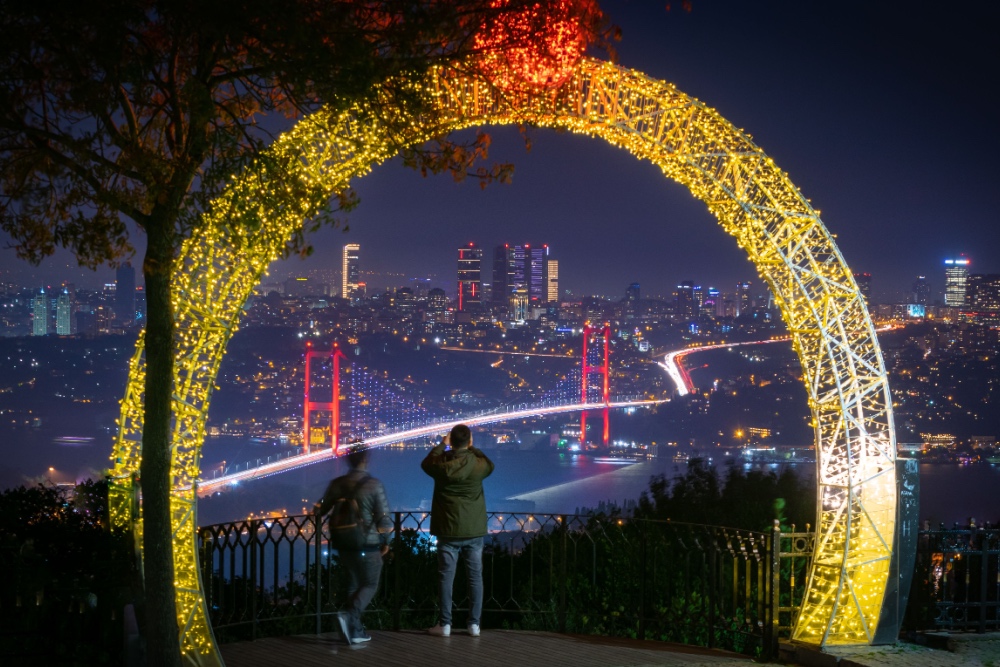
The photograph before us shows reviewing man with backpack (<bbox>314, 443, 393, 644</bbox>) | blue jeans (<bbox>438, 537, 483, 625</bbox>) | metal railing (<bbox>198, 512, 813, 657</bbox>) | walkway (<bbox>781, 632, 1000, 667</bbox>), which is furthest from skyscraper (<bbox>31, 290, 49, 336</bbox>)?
walkway (<bbox>781, 632, 1000, 667</bbox>)

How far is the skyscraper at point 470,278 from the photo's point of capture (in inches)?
3046

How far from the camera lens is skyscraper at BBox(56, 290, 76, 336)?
56156 millimetres

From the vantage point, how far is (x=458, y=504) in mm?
6898

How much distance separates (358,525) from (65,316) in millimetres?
56790

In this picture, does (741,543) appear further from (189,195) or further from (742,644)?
(189,195)

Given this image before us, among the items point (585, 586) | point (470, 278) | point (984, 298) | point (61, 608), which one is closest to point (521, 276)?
point (470, 278)

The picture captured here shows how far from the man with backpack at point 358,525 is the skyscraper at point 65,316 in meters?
53.1

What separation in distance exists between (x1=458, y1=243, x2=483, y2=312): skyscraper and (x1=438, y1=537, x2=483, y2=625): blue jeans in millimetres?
69388

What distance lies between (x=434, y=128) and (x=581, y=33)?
1.10 m

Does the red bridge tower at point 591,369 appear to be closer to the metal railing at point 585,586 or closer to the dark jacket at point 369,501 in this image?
the metal railing at point 585,586

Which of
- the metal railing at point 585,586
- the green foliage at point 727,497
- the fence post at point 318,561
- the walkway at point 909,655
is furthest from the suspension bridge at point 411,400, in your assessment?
the walkway at point 909,655

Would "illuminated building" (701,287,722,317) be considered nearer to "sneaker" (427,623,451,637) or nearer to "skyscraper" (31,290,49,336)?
"skyscraper" (31,290,49,336)

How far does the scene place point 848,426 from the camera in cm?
701

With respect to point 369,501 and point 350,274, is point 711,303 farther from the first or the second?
point 369,501
